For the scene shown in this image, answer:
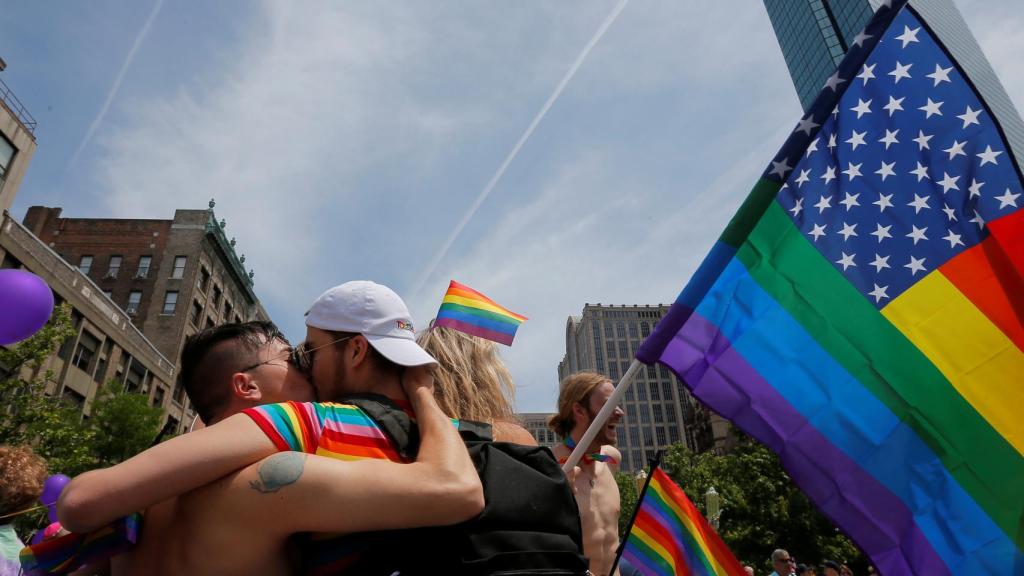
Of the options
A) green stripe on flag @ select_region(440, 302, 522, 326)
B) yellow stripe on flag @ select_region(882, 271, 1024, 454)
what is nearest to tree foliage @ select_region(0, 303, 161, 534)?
green stripe on flag @ select_region(440, 302, 522, 326)

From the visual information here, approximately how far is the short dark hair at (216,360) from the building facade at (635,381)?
102479mm

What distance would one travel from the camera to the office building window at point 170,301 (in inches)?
1636

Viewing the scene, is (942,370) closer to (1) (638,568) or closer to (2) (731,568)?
(2) (731,568)

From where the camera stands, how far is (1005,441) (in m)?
2.46

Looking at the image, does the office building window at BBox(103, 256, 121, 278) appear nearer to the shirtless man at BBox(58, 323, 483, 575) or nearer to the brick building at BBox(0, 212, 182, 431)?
the brick building at BBox(0, 212, 182, 431)

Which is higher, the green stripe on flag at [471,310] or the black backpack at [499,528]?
the green stripe on flag at [471,310]

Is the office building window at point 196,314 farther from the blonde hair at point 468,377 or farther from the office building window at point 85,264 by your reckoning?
the blonde hair at point 468,377

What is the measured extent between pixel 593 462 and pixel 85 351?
3408 cm

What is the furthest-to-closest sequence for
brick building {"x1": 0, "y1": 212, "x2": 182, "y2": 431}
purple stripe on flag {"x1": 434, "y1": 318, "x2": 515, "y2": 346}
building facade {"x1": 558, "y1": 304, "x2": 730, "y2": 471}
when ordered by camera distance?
building facade {"x1": 558, "y1": 304, "x2": 730, "y2": 471}, brick building {"x1": 0, "y1": 212, "x2": 182, "y2": 431}, purple stripe on flag {"x1": 434, "y1": 318, "x2": 515, "y2": 346}

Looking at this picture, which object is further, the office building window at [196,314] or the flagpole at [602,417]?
the office building window at [196,314]

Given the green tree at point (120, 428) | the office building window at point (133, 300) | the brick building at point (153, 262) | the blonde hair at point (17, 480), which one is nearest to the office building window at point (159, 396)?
the brick building at point (153, 262)

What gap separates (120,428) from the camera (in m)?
24.9

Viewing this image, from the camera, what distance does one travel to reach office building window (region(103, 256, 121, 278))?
4259cm

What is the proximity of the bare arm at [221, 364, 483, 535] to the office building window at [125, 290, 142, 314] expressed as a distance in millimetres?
48035
